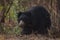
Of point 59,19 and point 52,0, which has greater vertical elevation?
point 52,0

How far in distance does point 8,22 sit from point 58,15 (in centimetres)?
160

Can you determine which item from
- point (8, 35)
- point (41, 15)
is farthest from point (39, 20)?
point (8, 35)

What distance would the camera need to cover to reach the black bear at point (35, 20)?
22.9ft

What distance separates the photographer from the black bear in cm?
699

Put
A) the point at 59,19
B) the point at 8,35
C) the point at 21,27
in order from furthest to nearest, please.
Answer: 1. the point at 59,19
2. the point at 21,27
3. the point at 8,35

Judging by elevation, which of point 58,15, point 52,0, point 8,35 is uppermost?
point 52,0

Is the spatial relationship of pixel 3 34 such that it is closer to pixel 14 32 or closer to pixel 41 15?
pixel 14 32

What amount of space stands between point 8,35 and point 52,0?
7.05 feet

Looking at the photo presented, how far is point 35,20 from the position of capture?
7250 mm

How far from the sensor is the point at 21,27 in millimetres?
7148

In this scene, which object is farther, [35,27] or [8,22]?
[8,22]

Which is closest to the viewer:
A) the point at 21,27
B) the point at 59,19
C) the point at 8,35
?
the point at 8,35

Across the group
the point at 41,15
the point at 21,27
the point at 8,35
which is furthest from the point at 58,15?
the point at 8,35

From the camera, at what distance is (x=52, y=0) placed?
7984 mm
